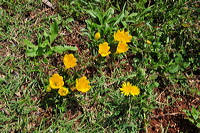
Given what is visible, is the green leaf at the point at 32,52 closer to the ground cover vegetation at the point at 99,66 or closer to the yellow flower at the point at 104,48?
the ground cover vegetation at the point at 99,66

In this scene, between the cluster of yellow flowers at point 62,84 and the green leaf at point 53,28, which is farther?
the green leaf at point 53,28

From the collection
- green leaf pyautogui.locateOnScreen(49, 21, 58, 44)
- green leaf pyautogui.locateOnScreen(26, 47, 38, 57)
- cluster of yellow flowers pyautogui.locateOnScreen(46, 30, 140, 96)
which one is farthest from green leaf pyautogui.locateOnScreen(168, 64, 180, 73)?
green leaf pyautogui.locateOnScreen(26, 47, 38, 57)

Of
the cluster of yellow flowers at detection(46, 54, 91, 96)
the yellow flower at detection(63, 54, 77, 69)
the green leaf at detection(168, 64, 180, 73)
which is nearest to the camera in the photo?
the cluster of yellow flowers at detection(46, 54, 91, 96)

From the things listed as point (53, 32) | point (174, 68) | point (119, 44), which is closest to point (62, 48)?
point (53, 32)

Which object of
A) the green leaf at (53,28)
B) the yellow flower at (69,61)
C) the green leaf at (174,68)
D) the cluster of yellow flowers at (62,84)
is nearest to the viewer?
the cluster of yellow flowers at (62,84)

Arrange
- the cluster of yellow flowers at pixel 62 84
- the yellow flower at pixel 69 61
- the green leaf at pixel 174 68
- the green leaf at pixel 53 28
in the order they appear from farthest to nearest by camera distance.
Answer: the green leaf at pixel 174 68 → the green leaf at pixel 53 28 → the yellow flower at pixel 69 61 → the cluster of yellow flowers at pixel 62 84

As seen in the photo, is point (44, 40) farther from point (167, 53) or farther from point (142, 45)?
point (167, 53)

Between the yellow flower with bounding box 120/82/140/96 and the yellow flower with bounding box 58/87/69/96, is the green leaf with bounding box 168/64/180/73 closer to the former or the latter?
the yellow flower with bounding box 120/82/140/96

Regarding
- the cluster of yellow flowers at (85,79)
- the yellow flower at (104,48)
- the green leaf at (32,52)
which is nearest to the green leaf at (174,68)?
the cluster of yellow flowers at (85,79)

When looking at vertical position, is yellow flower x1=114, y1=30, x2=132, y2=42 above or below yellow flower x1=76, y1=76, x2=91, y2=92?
above

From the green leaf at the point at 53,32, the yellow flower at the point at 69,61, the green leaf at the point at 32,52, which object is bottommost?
the yellow flower at the point at 69,61
